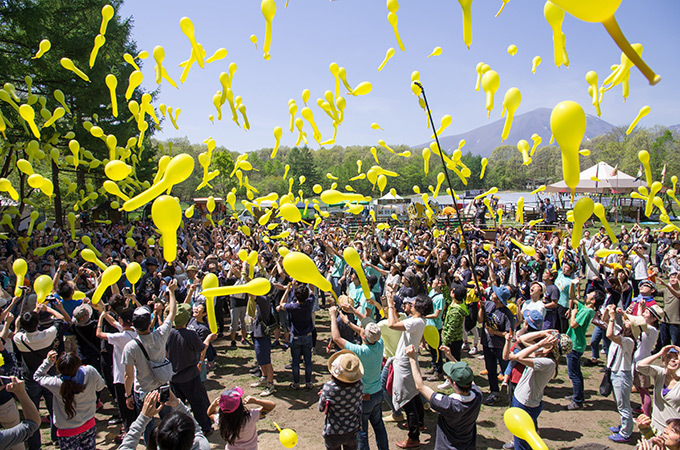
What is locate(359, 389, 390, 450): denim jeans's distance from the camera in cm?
354

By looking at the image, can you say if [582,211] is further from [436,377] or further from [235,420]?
[436,377]

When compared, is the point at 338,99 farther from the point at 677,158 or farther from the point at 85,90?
the point at 677,158

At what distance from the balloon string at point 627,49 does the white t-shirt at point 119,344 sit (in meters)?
4.22

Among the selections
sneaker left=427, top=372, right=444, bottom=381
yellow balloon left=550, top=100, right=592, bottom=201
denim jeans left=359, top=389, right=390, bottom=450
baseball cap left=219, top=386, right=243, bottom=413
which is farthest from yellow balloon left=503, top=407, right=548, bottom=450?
sneaker left=427, top=372, right=444, bottom=381

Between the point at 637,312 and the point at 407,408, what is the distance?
3.14 metres

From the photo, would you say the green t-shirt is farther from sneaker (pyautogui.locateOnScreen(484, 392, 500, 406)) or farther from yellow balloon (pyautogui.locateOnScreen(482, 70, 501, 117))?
yellow balloon (pyautogui.locateOnScreen(482, 70, 501, 117))

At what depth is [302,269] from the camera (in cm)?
245

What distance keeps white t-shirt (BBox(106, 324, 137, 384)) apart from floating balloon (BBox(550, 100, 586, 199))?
3.95 meters

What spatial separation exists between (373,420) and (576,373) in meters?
2.67

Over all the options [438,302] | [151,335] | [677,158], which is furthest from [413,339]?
[677,158]

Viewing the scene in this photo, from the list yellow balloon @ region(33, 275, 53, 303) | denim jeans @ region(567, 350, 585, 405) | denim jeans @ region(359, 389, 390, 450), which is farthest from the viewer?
denim jeans @ region(567, 350, 585, 405)

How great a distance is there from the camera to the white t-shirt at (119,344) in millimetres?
3779

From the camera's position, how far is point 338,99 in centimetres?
528

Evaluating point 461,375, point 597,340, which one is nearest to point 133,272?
point 461,375
